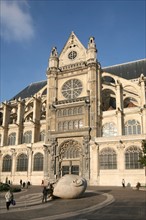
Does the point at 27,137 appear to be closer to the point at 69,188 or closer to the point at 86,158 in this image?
the point at 86,158

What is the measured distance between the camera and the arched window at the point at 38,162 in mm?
40459

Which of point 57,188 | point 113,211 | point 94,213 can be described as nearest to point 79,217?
point 94,213

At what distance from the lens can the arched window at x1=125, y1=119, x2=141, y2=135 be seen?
36.8m

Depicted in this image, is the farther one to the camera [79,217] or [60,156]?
[60,156]

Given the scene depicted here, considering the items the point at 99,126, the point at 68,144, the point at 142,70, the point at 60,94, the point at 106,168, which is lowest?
the point at 106,168

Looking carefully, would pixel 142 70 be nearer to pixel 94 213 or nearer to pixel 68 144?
pixel 68 144

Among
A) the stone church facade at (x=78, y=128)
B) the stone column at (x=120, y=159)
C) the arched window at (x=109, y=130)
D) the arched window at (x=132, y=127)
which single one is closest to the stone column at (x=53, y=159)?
the stone church facade at (x=78, y=128)

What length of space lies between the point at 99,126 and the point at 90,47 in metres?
15.1

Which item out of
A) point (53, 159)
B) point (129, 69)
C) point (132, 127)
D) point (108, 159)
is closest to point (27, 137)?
point (53, 159)

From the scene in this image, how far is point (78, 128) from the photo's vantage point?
38.4 metres

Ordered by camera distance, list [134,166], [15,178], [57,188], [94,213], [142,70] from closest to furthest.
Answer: [94,213]
[57,188]
[134,166]
[15,178]
[142,70]

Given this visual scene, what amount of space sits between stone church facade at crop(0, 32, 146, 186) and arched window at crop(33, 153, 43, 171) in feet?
0.57

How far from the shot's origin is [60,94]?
4388 centimetres

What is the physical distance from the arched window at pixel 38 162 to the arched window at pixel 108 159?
11.2m
